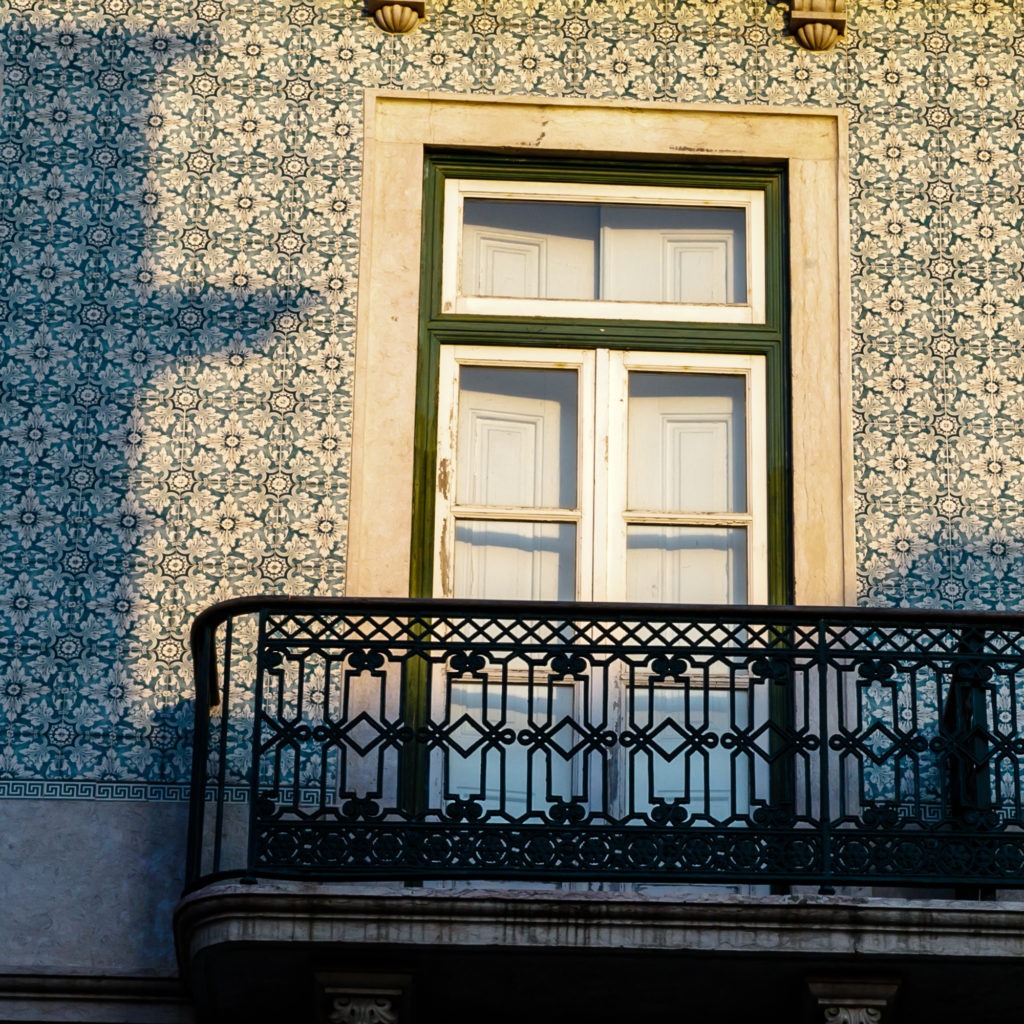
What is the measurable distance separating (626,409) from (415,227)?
938mm

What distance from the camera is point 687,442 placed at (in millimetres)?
9445

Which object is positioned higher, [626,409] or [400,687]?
[626,409]

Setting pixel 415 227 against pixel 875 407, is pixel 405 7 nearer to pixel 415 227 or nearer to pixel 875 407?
pixel 415 227

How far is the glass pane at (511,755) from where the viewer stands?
8.80 m

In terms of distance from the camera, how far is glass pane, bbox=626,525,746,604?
924 cm

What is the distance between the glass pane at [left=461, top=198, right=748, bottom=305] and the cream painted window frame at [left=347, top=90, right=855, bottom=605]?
0.20 m

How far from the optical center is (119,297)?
939 centimetres

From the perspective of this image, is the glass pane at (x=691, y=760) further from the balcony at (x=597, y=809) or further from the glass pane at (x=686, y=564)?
the glass pane at (x=686, y=564)

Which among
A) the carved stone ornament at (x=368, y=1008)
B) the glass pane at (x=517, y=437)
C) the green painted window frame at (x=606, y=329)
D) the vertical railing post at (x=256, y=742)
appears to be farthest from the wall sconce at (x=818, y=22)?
the carved stone ornament at (x=368, y=1008)

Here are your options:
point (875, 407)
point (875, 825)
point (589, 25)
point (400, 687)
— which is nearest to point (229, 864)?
point (400, 687)

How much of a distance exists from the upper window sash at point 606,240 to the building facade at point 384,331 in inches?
0.8

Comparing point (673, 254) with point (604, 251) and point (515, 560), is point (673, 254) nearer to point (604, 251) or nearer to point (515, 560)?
point (604, 251)

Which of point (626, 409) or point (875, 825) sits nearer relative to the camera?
point (875, 825)

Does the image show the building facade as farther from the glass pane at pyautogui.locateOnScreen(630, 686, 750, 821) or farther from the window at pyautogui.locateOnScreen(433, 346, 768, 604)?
the glass pane at pyautogui.locateOnScreen(630, 686, 750, 821)
